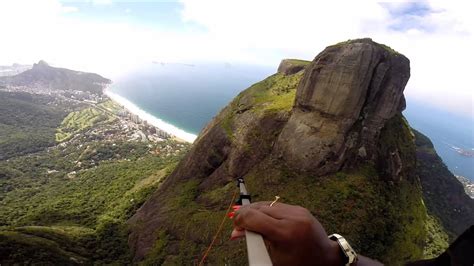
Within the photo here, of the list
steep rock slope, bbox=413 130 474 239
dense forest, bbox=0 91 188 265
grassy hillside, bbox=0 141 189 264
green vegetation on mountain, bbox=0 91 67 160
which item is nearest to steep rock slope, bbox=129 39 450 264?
grassy hillside, bbox=0 141 189 264

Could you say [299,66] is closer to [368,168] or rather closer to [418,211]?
[368,168]

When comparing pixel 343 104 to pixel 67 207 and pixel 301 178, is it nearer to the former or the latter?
pixel 301 178

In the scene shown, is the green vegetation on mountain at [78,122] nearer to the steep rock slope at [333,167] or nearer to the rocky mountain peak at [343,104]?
the steep rock slope at [333,167]

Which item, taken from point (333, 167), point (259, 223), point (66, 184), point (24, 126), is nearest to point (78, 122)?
point (24, 126)

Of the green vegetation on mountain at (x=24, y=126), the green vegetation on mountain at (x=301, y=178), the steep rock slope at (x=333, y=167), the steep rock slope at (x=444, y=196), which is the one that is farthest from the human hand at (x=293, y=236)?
the green vegetation on mountain at (x=24, y=126)

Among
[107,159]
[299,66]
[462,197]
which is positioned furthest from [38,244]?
[107,159]

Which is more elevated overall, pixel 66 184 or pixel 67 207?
pixel 67 207

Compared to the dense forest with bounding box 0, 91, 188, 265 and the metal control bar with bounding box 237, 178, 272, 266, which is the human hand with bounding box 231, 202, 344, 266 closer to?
the metal control bar with bounding box 237, 178, 272, 266
